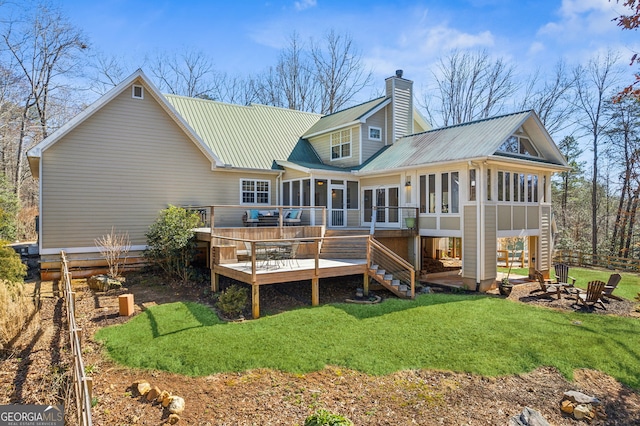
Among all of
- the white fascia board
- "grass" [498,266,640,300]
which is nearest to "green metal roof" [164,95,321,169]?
the white fascia board

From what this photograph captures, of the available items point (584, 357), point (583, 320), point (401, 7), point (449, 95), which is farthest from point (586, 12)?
point (449, 95)

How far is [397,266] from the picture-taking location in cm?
1148

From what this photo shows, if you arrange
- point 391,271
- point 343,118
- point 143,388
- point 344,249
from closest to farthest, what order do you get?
point 143,388 < point 391,271 < point 344,249 < point 343,118

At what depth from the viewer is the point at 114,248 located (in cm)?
1152

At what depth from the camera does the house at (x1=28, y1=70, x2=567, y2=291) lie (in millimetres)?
12078

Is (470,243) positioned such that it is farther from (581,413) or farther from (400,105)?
(400,105)

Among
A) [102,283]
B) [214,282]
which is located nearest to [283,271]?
[214,282]

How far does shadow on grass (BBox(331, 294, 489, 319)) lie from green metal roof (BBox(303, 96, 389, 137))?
30.3 ft

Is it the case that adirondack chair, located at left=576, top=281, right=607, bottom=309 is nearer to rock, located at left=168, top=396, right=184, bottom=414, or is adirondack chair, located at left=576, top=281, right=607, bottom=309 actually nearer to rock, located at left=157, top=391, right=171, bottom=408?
rock, located at left=168, top=396, right=184, bottom=414

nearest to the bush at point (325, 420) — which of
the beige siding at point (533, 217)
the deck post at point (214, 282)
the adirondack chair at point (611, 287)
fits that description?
the deck post at point (214, 282)

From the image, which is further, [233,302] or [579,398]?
[233,302]

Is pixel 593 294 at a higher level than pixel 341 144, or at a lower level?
lower

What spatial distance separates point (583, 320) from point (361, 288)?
5.68 meters

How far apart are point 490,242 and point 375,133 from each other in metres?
7.70
